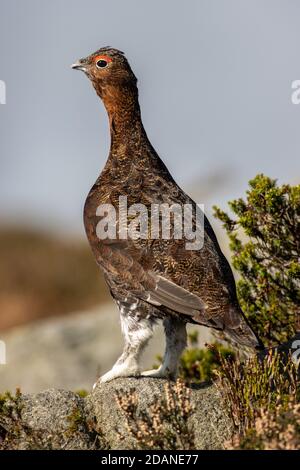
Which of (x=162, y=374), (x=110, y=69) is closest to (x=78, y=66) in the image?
(x=110, y=69)

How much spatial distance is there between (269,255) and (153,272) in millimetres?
1723

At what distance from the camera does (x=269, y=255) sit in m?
7.90

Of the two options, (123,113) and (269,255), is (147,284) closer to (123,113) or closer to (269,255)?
(269,255)

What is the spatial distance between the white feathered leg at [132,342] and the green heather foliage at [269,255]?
152 cm

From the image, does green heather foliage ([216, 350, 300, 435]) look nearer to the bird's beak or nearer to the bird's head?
the bird's head

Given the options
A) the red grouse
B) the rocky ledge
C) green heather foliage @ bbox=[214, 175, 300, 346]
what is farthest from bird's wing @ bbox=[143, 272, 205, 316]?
green heather foliage @ bbox=[214, 175, 300, 346]

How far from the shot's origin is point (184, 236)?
679cm

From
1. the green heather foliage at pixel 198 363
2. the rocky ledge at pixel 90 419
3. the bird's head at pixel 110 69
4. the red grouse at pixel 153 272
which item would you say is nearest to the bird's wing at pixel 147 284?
the red grouse at pixel 153 272

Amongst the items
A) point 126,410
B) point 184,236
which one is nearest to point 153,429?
point 126,410

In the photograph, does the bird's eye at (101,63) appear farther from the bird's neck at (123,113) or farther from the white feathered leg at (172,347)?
the white feathered leg at (172,347)

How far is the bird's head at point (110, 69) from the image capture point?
25.4ft

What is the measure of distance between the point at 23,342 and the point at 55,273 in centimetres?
1093

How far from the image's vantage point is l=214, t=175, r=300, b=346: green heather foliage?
7.57 meters
